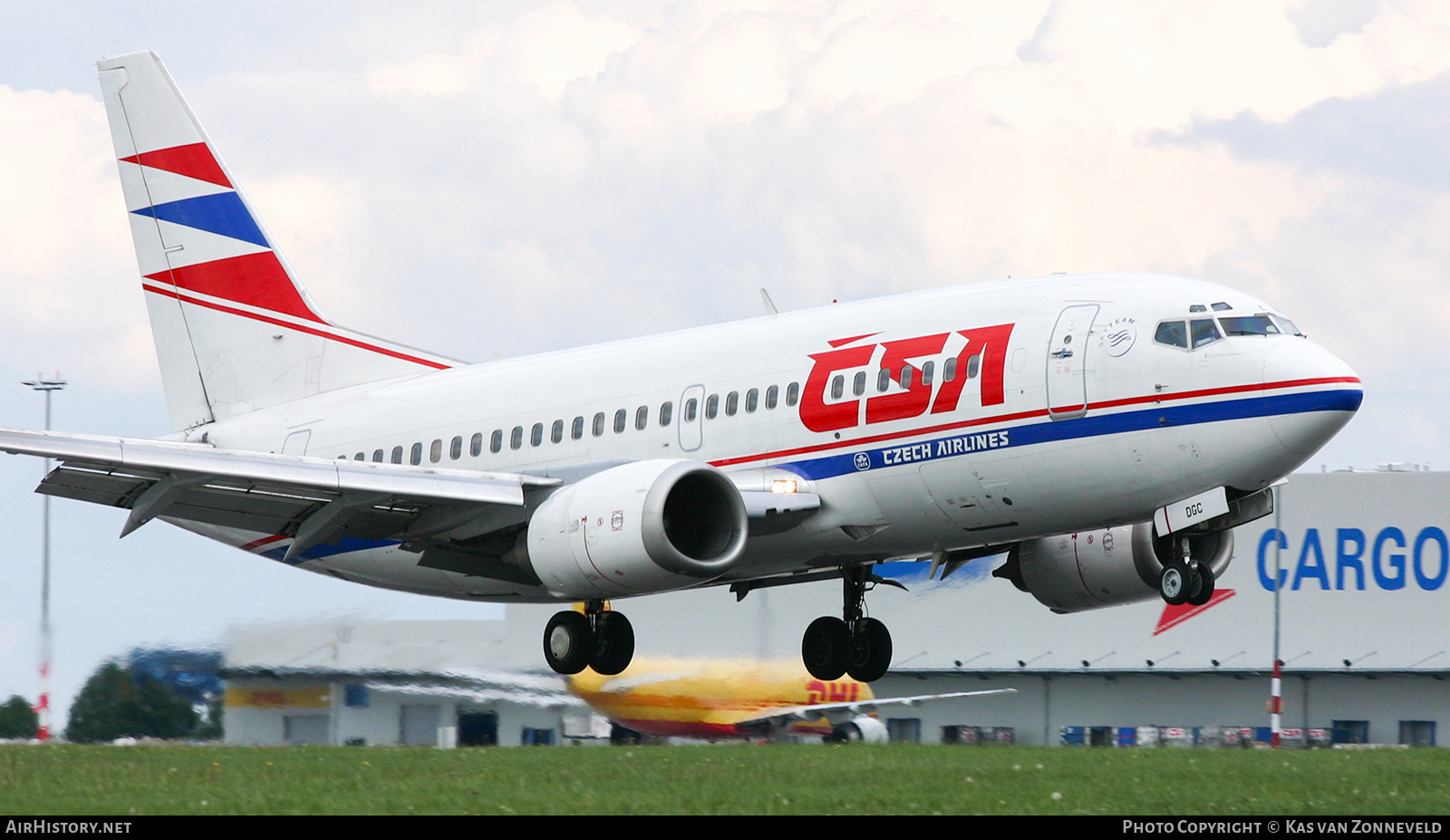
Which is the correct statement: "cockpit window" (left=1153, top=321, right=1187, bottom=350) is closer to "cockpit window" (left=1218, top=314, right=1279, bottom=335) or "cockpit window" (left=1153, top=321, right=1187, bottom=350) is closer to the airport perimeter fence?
"cockpit window" (left=1218, top=314, right=1279, bottom=335)

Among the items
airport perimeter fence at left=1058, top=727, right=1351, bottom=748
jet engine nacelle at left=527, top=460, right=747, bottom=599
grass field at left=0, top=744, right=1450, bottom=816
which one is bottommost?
airport perimeter fence at left=1058, top=727, right=1351, bottom=748

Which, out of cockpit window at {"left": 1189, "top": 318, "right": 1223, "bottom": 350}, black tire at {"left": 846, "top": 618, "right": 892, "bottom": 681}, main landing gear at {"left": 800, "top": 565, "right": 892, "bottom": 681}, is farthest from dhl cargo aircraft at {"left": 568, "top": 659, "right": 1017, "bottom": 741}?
cockpit window at {"left": 1189, "top": 318, "right": 1223, "bottom": 350}

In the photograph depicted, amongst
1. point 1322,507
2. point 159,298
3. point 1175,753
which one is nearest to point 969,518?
point 1175,753

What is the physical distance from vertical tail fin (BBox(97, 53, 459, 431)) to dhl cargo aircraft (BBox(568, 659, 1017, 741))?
35.1 ft

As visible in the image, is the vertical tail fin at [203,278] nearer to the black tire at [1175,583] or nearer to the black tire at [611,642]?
the black tire at [611,642]

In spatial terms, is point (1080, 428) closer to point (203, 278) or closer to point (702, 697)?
point (203, 278)

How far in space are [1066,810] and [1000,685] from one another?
4966cm

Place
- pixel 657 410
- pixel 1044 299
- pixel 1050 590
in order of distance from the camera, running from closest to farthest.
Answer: pixel 1044 299, pixel 657 410, pixel 1050 590

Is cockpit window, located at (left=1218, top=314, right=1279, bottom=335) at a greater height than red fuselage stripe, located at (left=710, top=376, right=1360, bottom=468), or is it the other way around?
cockpit window, located at (left=1218, top=314, right=1279, bottom=335)

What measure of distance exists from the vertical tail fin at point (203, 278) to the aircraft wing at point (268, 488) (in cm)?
562

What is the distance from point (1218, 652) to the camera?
65750mm

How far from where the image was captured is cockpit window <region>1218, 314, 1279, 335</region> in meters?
21.0

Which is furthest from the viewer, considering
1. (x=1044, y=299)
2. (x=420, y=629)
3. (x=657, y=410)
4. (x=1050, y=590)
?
(x=420, y=629)

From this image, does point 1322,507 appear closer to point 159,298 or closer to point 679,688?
point 679,688
